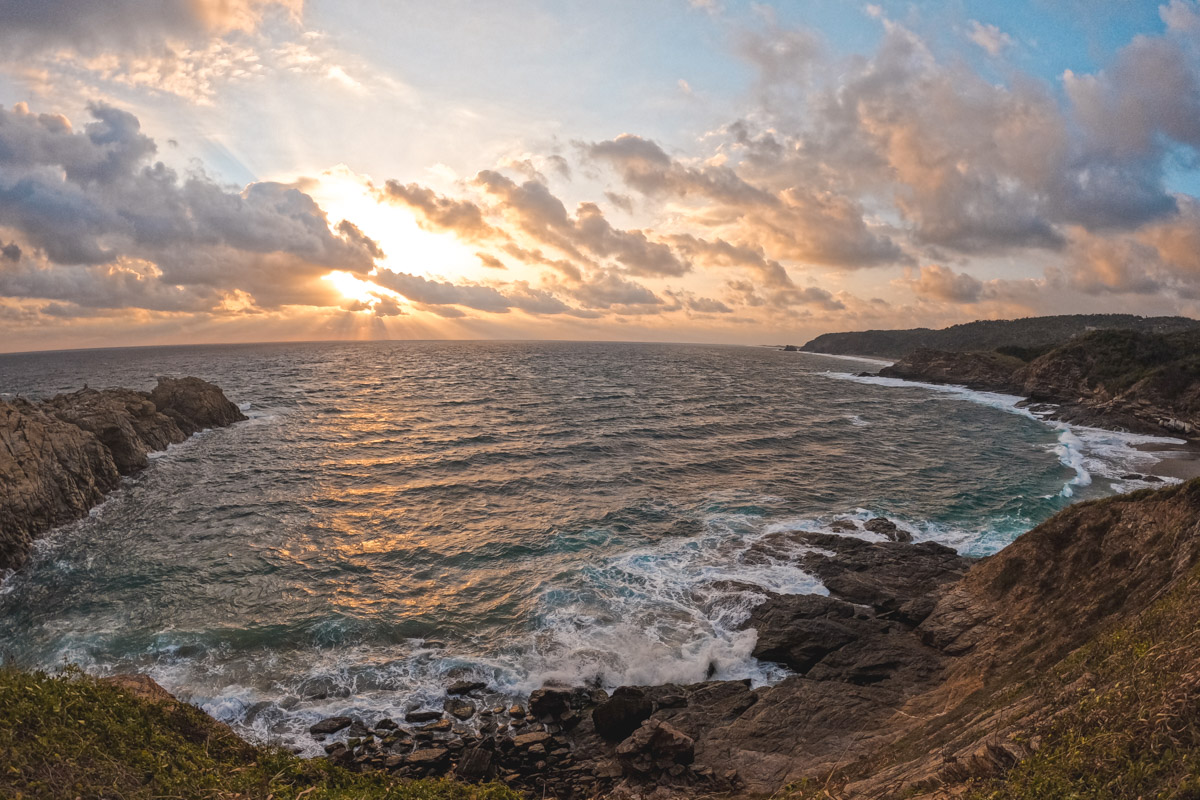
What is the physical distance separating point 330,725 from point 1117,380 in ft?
339

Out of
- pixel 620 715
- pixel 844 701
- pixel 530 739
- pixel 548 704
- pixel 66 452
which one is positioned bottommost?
pixel 530 739

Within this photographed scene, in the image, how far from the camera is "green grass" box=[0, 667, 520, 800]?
8.28m

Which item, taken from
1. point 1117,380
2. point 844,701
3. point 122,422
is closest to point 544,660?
point 844,701

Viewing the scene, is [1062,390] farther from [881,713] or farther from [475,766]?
[475,766]

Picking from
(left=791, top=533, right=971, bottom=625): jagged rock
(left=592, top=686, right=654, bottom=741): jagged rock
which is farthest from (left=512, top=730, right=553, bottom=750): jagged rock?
(left=791, top=533, right=971, bottom=625): jagged rock

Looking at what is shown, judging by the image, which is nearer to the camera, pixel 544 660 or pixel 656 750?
pixel 656 750

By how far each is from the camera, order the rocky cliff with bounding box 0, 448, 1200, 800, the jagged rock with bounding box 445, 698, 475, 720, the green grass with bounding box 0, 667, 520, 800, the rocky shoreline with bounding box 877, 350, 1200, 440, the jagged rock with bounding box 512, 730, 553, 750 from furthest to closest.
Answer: the rocky shoreline with bounding box 877, 350, 1200, 440, the jagged rock with bounding box 445, 698, 475, 720, the jagged rock with bounding box 512, 730, 553, 750, the green grass with bounding box 0, 667, 520, 800, the rocky cliff with bounding box 0, 448, 1200, 800

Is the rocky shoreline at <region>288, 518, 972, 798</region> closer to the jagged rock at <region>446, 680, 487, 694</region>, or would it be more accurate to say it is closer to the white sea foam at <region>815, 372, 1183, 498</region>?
the jagged rock at <region>446, 680, 487, 694</region>

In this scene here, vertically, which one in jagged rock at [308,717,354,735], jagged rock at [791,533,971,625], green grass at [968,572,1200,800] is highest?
green grass at [968,572,1200,800]

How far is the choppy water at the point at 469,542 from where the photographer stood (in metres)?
20.6

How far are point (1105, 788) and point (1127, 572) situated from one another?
13811mm

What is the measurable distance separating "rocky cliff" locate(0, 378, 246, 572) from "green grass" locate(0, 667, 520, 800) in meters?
25.9

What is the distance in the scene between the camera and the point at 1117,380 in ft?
258

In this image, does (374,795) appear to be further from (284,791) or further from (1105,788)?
(1105,788)
